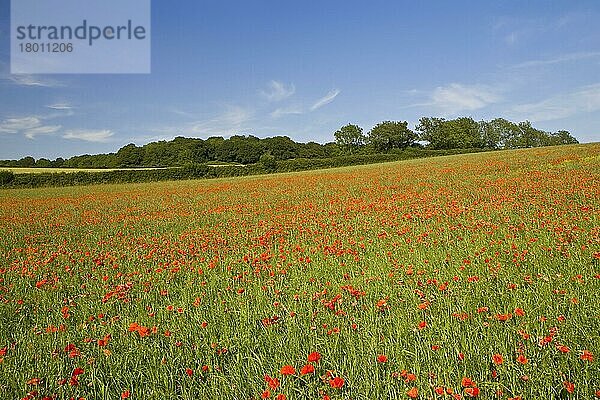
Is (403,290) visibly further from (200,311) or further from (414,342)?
(200,311)

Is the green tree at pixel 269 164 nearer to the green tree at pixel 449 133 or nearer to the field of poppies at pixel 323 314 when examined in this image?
the field of poppies at pixel 323 314

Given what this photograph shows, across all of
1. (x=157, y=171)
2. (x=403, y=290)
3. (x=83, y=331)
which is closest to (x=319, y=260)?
(x=403, y=290)

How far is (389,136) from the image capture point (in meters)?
101

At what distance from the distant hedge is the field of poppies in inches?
1727

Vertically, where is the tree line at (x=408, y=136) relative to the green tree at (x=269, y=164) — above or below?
above

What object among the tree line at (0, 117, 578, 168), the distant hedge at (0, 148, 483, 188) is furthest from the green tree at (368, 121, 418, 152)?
the distant hedge at (0, 148, 483, 188)

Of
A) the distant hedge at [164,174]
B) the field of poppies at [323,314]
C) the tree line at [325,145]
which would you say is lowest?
the field of poppies at [323,314]

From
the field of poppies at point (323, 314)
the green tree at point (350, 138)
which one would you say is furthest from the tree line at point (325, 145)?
the field of poppies at point (323, 314)

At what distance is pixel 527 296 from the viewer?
4414 millimetres

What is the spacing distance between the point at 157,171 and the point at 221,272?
48.7m

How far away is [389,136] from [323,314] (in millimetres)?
100940

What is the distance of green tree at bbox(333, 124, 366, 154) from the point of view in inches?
4085

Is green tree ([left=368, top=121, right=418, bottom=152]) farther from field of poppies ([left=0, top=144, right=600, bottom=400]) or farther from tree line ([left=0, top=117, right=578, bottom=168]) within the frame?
field of poppies ([left=0, top=144, right=600, bottom=400])

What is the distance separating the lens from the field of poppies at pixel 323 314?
3.10 meters
